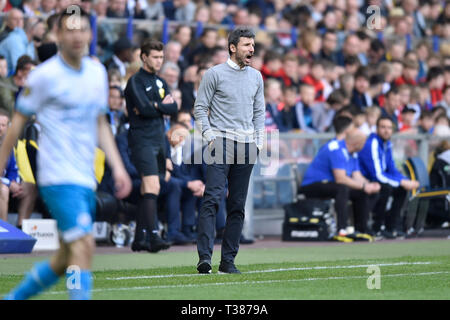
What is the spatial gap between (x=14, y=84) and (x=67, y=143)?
8233 millimetres

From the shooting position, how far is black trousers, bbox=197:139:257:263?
974cm

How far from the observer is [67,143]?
6.39 meters

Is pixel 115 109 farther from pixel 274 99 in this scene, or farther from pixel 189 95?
pixel 274 99

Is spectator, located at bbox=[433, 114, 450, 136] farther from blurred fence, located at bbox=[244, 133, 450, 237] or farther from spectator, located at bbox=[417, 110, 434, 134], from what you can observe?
blurred fence, located at bbox=[244, 133, 450, 237]

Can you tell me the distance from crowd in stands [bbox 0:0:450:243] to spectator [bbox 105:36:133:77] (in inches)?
0.6

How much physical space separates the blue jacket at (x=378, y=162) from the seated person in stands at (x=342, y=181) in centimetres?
20

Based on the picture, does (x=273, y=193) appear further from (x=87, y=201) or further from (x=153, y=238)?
(x=87, y=201)

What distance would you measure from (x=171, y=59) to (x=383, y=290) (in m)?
9.59

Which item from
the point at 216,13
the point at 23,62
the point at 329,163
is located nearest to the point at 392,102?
the point at 216,13

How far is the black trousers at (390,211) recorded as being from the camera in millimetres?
17000

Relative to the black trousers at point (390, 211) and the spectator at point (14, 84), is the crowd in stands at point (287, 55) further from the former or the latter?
the black trousers at point (390, 211)

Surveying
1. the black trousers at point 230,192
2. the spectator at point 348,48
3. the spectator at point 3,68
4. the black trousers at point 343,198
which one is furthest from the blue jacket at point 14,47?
the spectator at point 348,48
